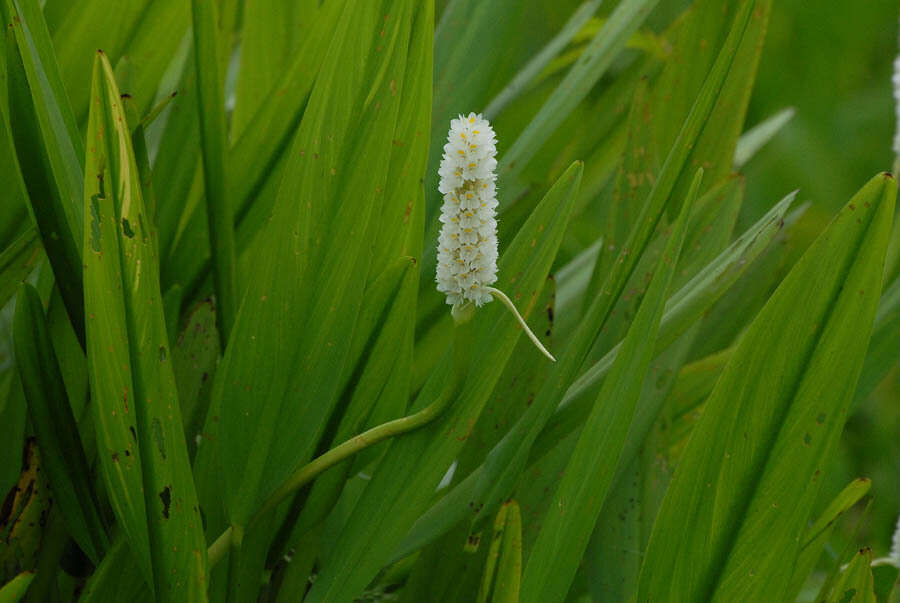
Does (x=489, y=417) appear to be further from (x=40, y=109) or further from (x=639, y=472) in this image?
(x=40, y=109)

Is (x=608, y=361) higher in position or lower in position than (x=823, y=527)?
higher

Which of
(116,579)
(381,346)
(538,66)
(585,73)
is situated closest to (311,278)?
(381,346)

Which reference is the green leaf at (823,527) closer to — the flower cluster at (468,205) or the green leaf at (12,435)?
the flower cluster at (468,205)

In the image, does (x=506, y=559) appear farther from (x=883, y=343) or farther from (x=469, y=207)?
(x=883, y=343)

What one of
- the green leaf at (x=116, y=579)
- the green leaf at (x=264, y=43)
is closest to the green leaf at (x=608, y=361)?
the green leaf at (x=116, y=579)

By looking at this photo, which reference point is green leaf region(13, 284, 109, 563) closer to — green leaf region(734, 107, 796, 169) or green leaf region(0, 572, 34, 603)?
green leaf region(0, 572, 34, 603)

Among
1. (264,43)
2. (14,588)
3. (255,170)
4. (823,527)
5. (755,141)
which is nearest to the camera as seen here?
(14,588)
